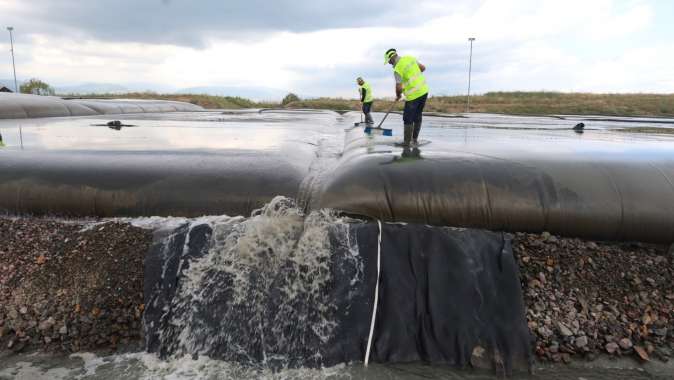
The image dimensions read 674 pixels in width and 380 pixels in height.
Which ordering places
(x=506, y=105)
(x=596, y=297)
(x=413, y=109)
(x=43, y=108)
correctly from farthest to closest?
(x=506, y=105)
(x=43, y=108)
(x=413, y=109)
(x=596, y=297)

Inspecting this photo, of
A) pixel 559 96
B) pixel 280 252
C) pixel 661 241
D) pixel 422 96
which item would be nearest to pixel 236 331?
pixel 280 252

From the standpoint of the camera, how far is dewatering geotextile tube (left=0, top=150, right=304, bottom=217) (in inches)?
154

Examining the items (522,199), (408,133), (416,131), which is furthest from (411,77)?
(522,199)

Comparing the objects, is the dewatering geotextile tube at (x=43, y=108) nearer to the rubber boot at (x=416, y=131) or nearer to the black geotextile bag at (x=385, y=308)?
the black geotextile bag at (x=385, y=308)

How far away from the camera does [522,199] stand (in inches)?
145

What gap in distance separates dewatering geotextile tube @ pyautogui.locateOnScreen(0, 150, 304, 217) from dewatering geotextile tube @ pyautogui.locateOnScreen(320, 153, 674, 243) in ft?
2.39

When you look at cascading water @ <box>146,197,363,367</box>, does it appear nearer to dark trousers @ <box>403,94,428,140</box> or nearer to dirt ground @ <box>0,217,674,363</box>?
dirt ground @ <box>0,217,674,363</box>

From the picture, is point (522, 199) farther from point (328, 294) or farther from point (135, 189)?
point (135, 189)

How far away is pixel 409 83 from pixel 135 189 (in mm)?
3770

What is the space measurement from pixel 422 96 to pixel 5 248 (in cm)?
507

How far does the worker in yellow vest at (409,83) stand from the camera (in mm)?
5570

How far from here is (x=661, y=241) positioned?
3.63 meters

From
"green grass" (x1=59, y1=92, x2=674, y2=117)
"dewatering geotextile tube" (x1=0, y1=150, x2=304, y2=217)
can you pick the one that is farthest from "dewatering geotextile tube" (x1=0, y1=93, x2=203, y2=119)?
"green grass" (x1=59, y1=92, x2=674, y2=117)

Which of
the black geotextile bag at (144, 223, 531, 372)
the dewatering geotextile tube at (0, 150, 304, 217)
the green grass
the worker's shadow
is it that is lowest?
the black geotextile bag at (144, 223, 531, 372)
